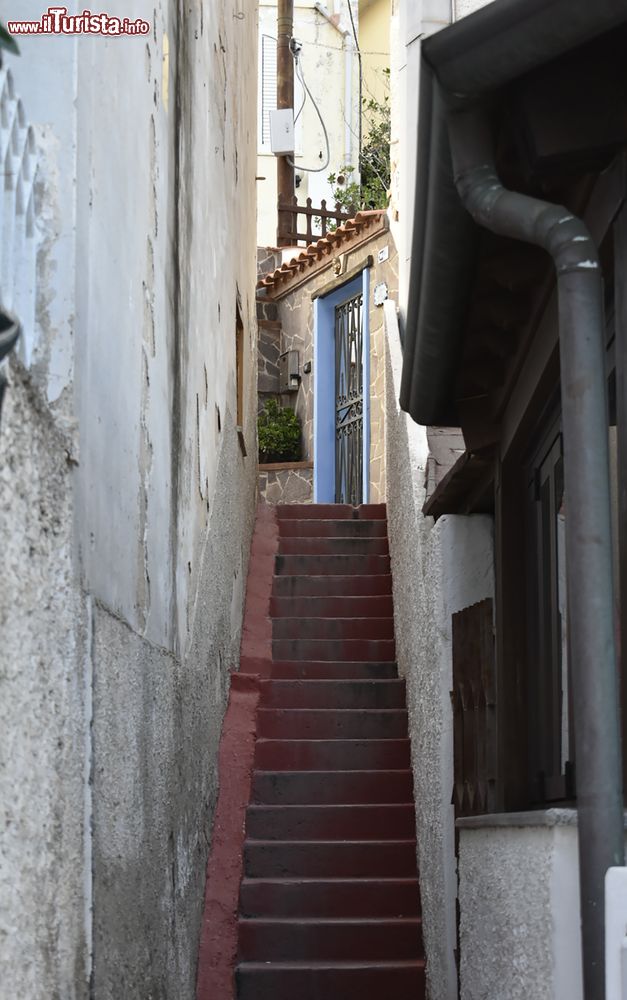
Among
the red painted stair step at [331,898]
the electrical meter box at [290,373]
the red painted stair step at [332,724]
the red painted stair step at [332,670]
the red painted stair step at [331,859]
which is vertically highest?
the electrical meter box at [290,373]

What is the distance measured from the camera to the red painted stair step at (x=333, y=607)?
10.4 m

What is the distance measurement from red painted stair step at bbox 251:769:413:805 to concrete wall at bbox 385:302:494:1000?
0.17m

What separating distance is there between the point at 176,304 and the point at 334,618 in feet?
14.3

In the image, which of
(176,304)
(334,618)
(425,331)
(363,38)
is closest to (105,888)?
(425,331)

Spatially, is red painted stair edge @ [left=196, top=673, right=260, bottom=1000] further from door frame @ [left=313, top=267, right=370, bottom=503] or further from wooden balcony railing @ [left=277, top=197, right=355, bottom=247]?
wooden balcony railing @ [left=277, top=197, right=355, bottom=247]

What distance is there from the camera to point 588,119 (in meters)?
3.65

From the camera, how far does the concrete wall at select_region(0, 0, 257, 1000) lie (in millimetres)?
3160

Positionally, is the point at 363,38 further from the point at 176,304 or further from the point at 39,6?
the point at 39,6

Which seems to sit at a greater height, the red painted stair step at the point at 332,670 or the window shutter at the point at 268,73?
the window shutter at the point at 268,73

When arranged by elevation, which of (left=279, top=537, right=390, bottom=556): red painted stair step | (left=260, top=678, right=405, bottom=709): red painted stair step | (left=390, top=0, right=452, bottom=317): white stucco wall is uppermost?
(left=390, top=0, right=452, bottom=317): white stucco wall

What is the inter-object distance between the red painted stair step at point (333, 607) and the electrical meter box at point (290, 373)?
6.49 m

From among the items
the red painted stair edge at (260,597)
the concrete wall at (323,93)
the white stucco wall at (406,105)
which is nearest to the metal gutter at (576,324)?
the white stucco wall at (406,105)

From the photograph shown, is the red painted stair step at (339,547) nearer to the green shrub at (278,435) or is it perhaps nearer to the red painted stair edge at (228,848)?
the red painted stair edge at (228,848)

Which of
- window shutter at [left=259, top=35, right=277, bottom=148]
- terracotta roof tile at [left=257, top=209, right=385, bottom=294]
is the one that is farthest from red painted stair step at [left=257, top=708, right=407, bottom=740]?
window shutter at [left=259, top=35, right=277, bottom=148]
